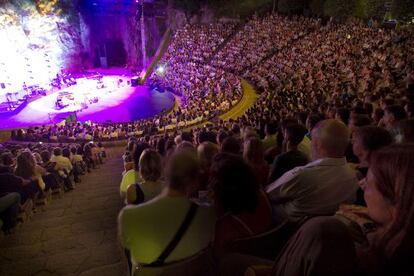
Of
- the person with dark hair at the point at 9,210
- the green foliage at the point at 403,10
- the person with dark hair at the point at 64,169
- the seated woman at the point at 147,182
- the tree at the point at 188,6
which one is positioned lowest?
the person with dark hair at the point at 64,169

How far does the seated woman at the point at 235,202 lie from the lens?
108 inches

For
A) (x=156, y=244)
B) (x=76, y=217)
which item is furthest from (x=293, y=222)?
(x=76, y=217)

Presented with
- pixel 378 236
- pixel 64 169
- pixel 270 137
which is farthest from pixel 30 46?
pixel 378 236

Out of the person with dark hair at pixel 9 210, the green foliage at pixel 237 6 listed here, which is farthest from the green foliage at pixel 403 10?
the person with dark hair at pixel 9 210

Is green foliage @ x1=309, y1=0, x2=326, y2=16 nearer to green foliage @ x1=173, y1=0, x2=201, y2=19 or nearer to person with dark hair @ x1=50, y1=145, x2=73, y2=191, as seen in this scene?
green foliage @ x1=173, y1=0, x2=201, y2=19

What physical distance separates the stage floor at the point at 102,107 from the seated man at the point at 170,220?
930 inches

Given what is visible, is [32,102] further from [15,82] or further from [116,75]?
[116,75]

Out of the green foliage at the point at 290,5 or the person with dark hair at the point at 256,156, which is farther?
the green foliage at the point at 290,5

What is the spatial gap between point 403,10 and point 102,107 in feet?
82.0

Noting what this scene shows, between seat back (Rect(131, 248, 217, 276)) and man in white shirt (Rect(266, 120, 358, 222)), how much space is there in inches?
33.7

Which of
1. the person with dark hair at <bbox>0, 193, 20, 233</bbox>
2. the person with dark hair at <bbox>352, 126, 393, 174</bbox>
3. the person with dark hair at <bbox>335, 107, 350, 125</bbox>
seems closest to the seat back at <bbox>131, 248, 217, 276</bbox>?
the person with dark hair at <bbox>352, 126, 393, 174</bbox>

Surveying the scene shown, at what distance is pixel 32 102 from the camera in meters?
31.7

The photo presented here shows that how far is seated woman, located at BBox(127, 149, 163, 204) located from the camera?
3.59 meters

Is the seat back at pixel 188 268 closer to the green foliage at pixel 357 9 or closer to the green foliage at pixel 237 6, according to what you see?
the green foliage at pixel 357 9
